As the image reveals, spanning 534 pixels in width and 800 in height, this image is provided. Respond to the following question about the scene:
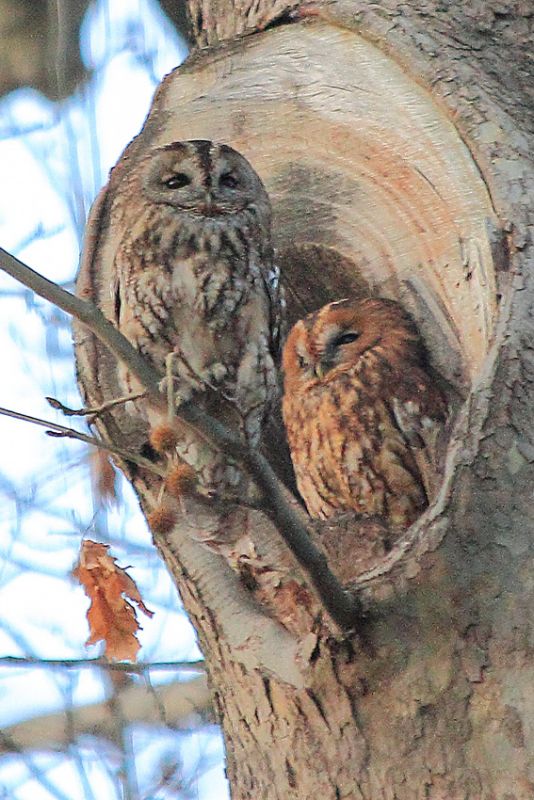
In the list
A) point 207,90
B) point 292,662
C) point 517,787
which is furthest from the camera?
point 207,90

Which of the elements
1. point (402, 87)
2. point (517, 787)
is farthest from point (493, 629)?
point (402, 87)

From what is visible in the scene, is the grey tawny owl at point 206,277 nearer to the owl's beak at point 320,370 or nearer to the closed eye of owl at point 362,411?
the closed eye of owl at point 362,411

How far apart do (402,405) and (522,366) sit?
93cm

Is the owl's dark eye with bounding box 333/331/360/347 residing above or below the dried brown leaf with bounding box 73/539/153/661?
above

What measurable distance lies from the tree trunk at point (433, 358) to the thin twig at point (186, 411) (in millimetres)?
301

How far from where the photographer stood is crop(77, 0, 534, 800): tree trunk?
1.80 meters

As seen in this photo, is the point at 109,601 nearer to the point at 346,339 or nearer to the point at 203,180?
the point at 203,180

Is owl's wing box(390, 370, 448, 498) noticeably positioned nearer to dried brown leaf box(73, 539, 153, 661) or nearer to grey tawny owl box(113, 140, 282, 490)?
grey tawny owl box(113, 140, 282, 490)

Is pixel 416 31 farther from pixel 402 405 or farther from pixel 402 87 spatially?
pixel 402 405

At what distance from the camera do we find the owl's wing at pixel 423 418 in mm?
2805

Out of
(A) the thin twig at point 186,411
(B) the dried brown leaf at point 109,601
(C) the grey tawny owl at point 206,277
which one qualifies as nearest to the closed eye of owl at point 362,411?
(C) the grey tawny owl at point 206,277

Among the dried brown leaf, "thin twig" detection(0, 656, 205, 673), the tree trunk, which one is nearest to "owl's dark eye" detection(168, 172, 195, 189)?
the tree trunk

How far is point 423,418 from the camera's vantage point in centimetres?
284

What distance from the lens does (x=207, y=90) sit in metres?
2.72
